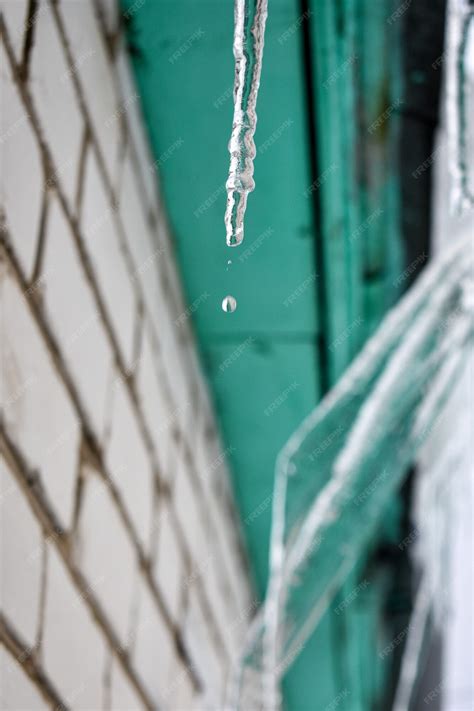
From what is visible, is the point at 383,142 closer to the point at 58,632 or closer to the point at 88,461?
the point at 88,461

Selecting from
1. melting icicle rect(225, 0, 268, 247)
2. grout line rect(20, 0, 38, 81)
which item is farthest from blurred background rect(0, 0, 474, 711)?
melting icicle rect(225, 0, 268, 247)

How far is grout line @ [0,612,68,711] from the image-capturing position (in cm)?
63

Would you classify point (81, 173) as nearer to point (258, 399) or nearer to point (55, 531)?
point (55, 531)

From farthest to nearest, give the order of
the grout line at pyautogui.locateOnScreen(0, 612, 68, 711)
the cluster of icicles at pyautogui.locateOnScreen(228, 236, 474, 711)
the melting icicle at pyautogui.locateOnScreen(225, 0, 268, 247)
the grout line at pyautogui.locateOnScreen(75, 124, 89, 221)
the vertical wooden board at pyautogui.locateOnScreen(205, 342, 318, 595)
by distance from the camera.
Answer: the vertical wooden board at pyautogui.locateOnScreen(205, 342, 318, 595) < the cluster of icicles at pyautogui.locateOnScreen(228, 236, 474, 711) < the grout line at pyautogui.locateOnScreen(75, 124, 89, 221) < the grout line at pyautogui.locateOnScreen(0, 612, 68, 711) < the melting icicle at pyautogui.locateOnScreen(225, 0, 268, 247)

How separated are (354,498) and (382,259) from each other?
0.29 metres

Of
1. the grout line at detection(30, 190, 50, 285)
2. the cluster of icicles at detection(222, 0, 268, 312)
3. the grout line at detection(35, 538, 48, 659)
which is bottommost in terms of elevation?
the grout line at detection(35, 538, 48, 659)

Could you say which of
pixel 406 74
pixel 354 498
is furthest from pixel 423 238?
pixel 354 498

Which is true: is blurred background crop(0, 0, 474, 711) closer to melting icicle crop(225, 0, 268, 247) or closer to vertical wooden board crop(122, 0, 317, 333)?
vertical wooden board crop(122, 0, 317, 333)

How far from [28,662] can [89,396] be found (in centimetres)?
25

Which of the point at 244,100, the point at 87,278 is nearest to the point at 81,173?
the point at 87,278

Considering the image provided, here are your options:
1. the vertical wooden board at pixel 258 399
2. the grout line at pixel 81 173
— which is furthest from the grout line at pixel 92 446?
the vertical wooden board at pixel 258 399

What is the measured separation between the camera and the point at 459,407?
3.54 feet

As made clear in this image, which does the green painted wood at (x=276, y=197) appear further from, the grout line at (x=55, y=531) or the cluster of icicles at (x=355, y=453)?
the grout line at (x=55, y=531)

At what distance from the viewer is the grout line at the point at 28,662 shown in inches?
24.6
